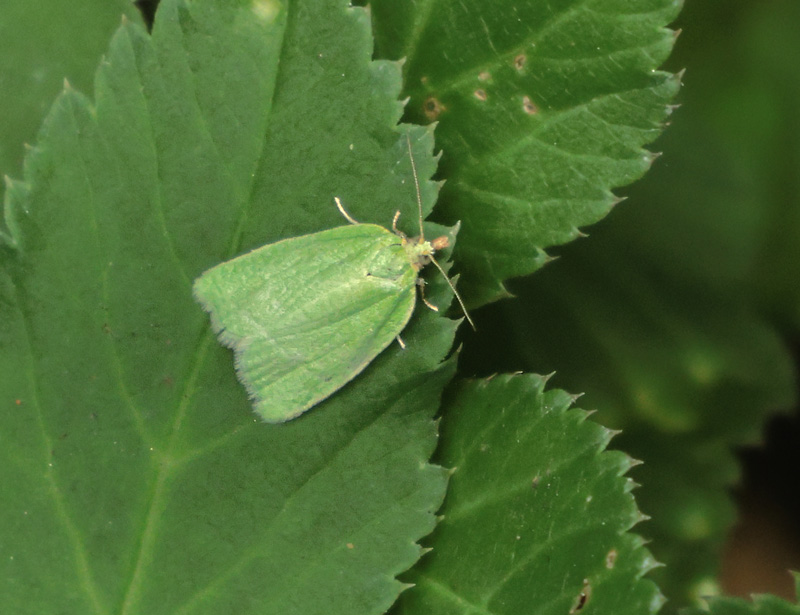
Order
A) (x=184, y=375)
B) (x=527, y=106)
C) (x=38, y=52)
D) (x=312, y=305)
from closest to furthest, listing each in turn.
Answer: (x=184, y=375), (x=527, y=106), (x=312, y=305), (x=38, y=52)

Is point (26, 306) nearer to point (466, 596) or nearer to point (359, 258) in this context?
point (359, 258)

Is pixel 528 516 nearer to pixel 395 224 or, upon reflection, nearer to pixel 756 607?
pixel 756 607

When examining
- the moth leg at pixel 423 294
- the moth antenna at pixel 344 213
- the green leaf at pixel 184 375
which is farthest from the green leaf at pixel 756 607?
the moth antenna at pixel 344 213

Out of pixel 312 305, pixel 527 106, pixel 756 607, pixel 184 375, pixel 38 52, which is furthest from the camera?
pixel 38 52

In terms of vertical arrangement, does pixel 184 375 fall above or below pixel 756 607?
above

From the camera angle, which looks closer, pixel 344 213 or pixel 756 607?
pixel 756 607

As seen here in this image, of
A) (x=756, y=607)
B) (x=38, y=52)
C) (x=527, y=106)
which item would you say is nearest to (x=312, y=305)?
(x=527, y=106)

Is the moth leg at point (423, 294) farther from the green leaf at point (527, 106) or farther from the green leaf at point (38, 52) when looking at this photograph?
the green leaf at point (38, 52)

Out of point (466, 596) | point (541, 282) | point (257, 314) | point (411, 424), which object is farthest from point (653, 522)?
point (257, 314)
